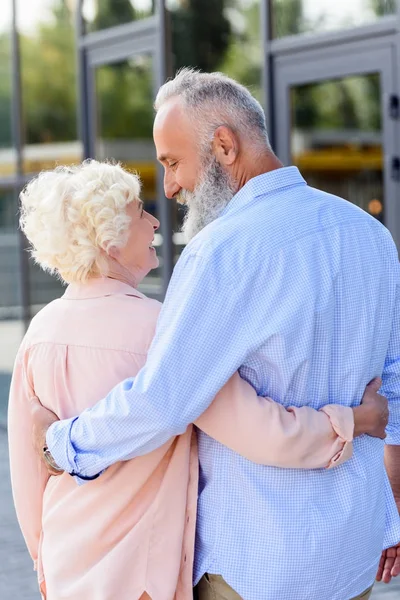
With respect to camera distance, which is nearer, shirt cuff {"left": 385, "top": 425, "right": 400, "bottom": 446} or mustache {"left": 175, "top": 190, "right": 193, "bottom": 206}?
mustache {"left": 175, "top": 190, "right": 193, "bottom": 206}

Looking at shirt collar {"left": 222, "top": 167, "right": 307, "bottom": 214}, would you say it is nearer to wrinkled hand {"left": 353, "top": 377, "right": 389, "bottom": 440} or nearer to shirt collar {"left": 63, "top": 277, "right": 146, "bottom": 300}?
shirt collar {"left": 63, "top": 277, "right": 146, "bottom": 300}

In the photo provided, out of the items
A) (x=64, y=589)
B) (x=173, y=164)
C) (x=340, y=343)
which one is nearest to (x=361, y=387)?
(x=340, y=343)

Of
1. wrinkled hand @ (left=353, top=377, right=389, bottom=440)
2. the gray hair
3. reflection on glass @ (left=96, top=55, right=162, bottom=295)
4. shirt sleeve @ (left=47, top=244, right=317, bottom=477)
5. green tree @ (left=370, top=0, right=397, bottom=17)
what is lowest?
wrinkled hand @ (left=353, top=377, right=389, bottom=440)

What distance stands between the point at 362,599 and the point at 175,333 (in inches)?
29.4

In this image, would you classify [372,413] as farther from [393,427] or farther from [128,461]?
[128,461]

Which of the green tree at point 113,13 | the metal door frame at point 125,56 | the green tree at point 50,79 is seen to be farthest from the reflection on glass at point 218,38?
the green tree at point 50,79

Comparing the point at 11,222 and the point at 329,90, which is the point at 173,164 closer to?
the point at 329,90

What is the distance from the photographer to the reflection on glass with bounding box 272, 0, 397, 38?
20.0 feet

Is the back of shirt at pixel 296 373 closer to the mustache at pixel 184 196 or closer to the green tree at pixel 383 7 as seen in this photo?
the mustache at pixel 184 196

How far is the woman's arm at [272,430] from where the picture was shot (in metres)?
1.94

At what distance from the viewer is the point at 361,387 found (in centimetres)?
210

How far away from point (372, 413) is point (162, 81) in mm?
6102

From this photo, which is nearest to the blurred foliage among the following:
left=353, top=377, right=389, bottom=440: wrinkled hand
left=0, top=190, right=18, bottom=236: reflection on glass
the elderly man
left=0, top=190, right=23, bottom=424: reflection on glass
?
left=0, top=190, right=18, bottom=236: reflection on glass

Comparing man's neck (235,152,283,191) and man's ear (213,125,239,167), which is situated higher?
man's ear (213,125,239,167)
